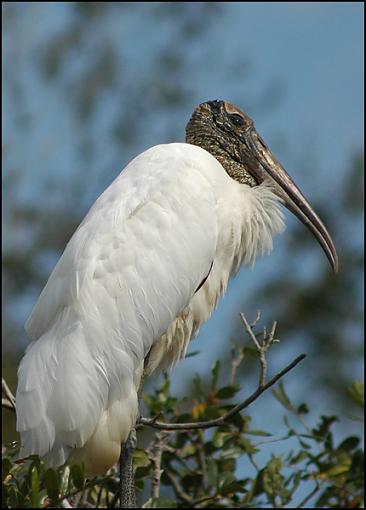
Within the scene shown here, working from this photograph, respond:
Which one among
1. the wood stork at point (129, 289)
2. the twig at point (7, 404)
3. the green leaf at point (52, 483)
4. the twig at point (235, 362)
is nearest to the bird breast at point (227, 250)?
the wood stork at point (129, 289)

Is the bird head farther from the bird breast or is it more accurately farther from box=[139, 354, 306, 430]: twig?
box=[139, 354, 306, 430]: twig

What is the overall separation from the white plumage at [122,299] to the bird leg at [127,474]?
0.43 feet

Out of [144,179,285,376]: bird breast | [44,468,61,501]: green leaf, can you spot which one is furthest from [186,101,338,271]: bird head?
[44,468,61,501]: green leaf

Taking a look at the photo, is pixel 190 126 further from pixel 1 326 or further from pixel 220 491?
pixel 1 326

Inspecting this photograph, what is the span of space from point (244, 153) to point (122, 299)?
113 cm

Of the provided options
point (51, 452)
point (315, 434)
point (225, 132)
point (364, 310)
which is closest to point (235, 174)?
point (225, 132)

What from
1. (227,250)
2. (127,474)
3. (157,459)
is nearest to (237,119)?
(227,250)

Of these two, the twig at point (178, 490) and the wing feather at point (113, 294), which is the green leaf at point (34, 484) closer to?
the wing feather at point (113, 294)

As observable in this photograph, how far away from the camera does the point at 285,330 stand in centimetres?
1312

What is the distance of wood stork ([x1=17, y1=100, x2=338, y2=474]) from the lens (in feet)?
13.8

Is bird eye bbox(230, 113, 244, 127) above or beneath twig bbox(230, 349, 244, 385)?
above

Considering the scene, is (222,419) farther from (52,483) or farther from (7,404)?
(7,404)

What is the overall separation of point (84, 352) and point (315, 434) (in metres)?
1.31

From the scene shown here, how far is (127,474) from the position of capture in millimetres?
4418
